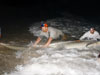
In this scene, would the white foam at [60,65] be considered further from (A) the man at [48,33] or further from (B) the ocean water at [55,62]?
(A) the man at [48,33]

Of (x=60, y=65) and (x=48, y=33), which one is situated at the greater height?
(x=48, y=33)

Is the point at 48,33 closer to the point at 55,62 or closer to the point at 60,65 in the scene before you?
the point at 55,62

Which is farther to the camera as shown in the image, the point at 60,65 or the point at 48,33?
the point at 48,33

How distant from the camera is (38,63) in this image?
550 cm

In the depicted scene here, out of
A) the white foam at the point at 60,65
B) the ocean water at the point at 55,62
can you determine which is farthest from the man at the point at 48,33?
the white foam at the point at 60,65

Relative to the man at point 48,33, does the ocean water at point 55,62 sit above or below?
below

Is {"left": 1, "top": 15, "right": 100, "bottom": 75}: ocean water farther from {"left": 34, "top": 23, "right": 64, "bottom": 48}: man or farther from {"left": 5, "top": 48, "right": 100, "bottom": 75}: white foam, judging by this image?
{"left": 34, "top": 23, "right": 64, "bottom": 48}: man

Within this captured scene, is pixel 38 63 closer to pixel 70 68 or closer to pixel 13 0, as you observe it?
pixel 70 68

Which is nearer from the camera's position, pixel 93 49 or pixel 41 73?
pixel 41 73

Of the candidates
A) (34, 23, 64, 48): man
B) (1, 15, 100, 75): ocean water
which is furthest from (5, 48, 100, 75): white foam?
(34, 23, 64, 48): man

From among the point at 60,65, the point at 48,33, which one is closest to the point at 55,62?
the point at 60,65

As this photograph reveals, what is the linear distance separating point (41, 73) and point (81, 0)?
31.5 m

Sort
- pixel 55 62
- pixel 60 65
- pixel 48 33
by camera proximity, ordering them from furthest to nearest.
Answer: pixel 48 33
pixel 55 62
pixel 60 65

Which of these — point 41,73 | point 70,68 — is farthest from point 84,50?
point 41,73
